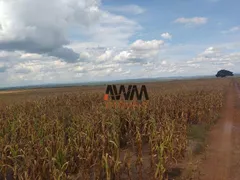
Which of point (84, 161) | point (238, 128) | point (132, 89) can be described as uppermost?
point (132, 89)

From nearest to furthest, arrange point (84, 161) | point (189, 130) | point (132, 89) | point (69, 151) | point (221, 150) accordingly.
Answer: point (84, 161) → point (69, 151) → point (221, 150) → point (189, 130) → point (132, 89)

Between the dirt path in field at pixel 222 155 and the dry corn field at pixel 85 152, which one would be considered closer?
the dry corn field at pixel 85 152

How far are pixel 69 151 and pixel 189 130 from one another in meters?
6.83

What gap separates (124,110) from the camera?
1129 centimetres

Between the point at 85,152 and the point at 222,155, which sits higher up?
the point at 85,152

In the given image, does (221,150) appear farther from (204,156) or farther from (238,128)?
(238,128)

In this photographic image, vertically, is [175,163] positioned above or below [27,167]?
below

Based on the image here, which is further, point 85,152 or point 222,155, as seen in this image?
point 222,155

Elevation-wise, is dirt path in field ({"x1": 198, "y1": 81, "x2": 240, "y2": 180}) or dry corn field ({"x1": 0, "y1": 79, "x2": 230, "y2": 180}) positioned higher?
dry corn field ({"x1": 0, "y1": 79, "x2": 230, "y2": 180})

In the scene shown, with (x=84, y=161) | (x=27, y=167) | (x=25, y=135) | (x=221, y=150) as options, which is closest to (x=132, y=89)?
(x=221, y=150)

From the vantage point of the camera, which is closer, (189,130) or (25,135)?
(25,135)

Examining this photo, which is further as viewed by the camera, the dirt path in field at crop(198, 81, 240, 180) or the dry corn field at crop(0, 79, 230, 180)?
the dirt path in field at crop(198, 81, 240, 180)

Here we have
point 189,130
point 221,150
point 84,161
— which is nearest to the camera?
point 84,161

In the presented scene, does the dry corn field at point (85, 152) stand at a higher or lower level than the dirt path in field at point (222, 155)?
higher
